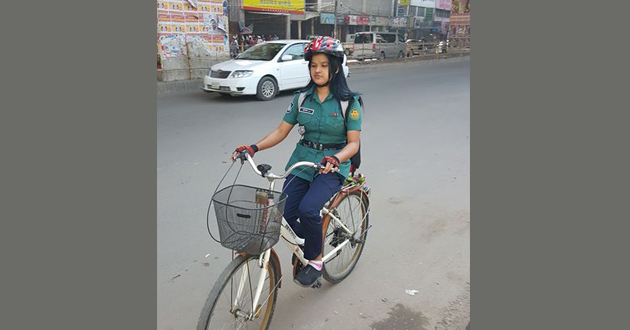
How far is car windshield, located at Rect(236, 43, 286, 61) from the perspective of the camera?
1119 centimetres

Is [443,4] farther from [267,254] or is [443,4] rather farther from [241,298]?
[241,298]

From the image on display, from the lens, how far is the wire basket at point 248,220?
6.67ft

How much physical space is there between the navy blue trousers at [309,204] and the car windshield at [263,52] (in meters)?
8.74

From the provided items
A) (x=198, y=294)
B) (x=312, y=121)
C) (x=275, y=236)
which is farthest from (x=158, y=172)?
(x=275, y=236)

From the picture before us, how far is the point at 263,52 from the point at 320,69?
918cm

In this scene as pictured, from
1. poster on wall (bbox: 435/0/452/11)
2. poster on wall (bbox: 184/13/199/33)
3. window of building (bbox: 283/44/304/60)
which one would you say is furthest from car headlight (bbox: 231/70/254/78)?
poster on wall (bbox: 435/0/452/11)

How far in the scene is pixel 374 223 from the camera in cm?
415

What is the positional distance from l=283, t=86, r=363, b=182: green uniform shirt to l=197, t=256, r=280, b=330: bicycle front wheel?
2.21 feet

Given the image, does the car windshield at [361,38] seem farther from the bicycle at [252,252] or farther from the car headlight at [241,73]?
the bicycle at [252,252]

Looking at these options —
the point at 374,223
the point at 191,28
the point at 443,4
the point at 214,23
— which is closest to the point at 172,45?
the point at 191,28

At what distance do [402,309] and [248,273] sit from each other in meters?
1.17

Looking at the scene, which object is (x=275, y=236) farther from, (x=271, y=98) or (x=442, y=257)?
(x=271, y=98)

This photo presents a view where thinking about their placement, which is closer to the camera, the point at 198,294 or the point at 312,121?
the point at 312,121

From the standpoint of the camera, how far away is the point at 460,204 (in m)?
4.63
